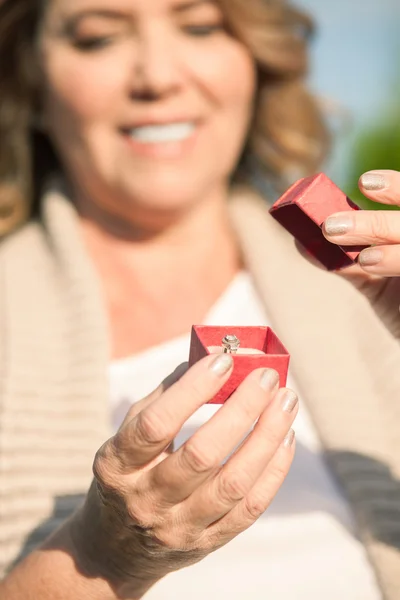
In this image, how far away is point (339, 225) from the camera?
1164 millimetres

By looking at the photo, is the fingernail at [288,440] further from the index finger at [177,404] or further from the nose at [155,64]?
the nose at [155,64]

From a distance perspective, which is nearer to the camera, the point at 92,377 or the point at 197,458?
the point at 197,458

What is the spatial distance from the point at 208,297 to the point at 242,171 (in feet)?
2.03

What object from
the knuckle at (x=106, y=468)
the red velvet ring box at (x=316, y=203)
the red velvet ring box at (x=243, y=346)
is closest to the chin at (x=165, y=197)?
the red velvet ring box at (x=316, y=203)

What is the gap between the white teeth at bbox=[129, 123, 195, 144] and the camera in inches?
82.0

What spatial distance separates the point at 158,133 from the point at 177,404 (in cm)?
125

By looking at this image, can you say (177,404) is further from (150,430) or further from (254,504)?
(254,504)

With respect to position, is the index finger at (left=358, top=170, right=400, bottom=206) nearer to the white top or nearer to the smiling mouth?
the white top

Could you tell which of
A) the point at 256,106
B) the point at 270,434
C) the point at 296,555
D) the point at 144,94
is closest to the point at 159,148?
the point at 144,94

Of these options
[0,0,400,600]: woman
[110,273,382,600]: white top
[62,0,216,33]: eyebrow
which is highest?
[62,0,216,33]: eyebrow

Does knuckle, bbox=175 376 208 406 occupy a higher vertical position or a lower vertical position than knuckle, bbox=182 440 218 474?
higher

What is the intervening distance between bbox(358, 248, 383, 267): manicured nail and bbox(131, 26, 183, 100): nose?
3.34ft

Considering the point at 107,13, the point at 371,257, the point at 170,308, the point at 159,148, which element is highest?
the point at 107,13

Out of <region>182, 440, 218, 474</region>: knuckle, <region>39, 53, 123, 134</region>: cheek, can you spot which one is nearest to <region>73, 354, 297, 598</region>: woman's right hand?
<region>182, 440, 218, 474</region>: knuckle
